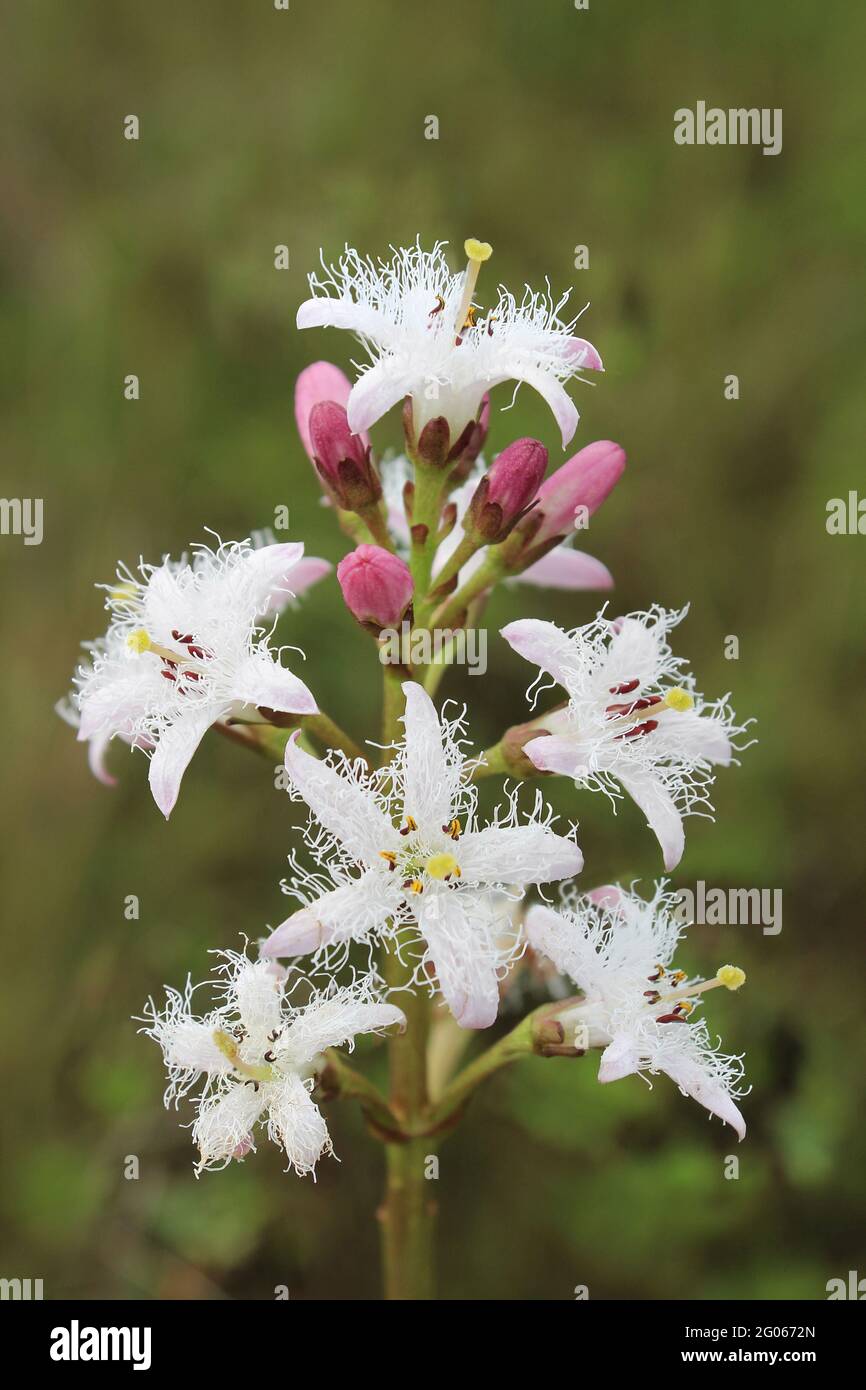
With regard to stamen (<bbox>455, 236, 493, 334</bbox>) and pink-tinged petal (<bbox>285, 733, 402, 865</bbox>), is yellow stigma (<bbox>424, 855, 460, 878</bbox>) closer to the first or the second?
pink-tinged petal (<bbox>285, 733, 402, 865</bbox>)

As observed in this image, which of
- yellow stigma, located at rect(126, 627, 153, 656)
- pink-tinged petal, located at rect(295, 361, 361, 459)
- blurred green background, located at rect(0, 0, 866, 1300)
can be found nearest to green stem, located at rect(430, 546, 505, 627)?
pink-tinged petal, located at rect(295, 361, 361, 459)

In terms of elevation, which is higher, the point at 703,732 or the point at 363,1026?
the point at 703,732

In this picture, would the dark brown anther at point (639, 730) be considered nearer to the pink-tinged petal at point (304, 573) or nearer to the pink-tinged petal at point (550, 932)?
the pink-tinged petal at point (550, 932)

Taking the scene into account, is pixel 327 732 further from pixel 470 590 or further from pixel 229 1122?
pixel 229 1122

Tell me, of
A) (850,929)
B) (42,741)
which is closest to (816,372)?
(850,929)

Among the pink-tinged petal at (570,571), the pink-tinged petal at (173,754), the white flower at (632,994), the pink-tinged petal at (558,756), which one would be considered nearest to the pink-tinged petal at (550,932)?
the white flower at (632,994)

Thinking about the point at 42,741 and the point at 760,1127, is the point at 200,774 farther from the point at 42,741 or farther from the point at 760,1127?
the point at 760,1127

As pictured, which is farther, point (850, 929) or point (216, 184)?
point (216, 184)
